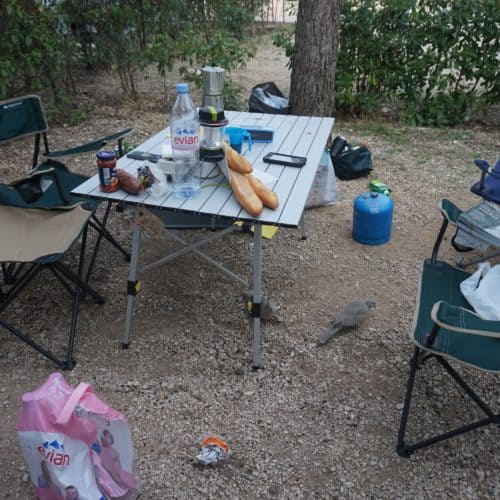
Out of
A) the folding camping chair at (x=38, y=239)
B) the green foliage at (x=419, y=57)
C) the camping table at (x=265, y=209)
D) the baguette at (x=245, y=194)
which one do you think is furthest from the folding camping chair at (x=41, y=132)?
the green foliage at (x=419, y=57)

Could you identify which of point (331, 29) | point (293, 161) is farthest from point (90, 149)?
point (331, 29)

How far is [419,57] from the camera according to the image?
5.43m

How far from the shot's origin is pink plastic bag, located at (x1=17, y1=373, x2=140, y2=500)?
159 centimetres

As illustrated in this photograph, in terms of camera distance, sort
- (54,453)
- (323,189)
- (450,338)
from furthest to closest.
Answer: (323,189) → (450,338) → (54,453)

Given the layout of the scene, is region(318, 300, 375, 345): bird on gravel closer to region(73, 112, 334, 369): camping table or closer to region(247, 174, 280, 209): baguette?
region(73, 112, 334, 369): camping table

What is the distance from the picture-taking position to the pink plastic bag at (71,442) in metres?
1.59

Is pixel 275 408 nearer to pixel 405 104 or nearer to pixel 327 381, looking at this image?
pixel 327 381

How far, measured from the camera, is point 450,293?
2211 millimetres

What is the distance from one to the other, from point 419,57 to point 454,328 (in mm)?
4481

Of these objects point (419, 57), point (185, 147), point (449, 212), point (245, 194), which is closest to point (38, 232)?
point (185, 147)

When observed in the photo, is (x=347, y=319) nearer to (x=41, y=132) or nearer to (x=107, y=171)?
(x=107, y=171)

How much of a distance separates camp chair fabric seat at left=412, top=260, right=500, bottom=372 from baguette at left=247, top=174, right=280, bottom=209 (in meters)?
0.71

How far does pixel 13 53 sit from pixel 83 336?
3276mm

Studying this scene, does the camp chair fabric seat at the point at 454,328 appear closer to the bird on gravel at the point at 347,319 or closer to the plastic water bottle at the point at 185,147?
the bird on gravel at the point at 347,319
